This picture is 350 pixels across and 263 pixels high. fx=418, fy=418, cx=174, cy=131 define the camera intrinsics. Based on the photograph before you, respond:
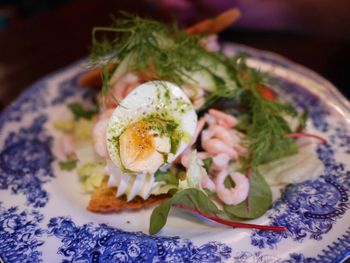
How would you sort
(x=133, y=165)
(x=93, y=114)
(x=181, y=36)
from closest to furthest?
(x=133, y=165) → (x=181, y=36) → (x=93, y=114)

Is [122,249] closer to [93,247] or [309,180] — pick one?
[93,247]

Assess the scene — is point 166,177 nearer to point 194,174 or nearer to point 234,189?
point 194,174

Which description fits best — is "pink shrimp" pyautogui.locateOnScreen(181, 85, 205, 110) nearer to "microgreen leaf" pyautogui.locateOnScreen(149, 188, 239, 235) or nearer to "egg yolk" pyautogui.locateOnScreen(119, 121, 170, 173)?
"egg yolk" pyautogui.locateOnScreen(119, 121, 170, 173)

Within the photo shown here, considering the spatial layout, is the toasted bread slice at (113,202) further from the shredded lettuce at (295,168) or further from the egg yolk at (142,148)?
the shredded lettuce at (295,168)

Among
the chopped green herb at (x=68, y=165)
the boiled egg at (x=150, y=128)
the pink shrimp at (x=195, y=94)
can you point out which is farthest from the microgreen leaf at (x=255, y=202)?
the chopped green herb at (x=68, y=165)

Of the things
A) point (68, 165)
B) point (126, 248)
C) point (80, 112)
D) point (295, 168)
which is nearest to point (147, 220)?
point (126, 248)

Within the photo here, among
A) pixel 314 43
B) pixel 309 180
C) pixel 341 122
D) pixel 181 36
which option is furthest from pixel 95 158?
pixel 314 43
